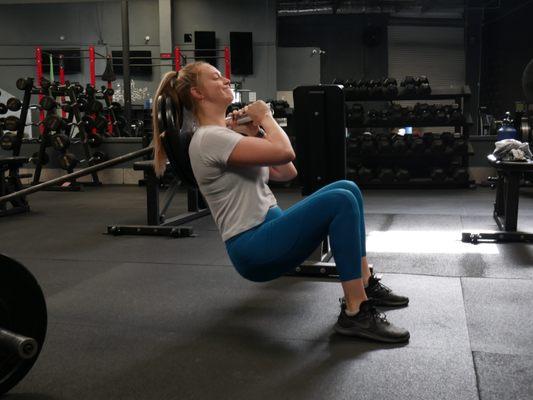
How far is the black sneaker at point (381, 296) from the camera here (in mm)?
1994

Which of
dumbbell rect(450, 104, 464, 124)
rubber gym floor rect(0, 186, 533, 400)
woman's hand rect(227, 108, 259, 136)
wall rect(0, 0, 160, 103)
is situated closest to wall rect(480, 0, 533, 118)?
dumbbell rect(450, 104, 464, 124)

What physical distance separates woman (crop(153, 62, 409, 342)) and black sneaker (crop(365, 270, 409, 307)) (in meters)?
0.30

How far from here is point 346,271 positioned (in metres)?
1.64

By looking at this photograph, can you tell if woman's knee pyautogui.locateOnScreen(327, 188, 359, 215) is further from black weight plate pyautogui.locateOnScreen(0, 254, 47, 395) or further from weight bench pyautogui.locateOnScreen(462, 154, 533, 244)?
weight bench pyautogui.locateOnScreen(462, 154, 533, 244)

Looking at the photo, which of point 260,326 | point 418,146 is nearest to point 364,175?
point 418,146

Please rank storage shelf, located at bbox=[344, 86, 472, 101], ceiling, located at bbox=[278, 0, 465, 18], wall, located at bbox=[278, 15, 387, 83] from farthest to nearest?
wall, located at bbox=[278, 15, 387, 83] < ceiling, located at bbox=[278, 0, 465, 18] < storage shelf, located at bbox=[344, 86, 472, 101]

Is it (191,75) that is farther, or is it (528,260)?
(528,260)

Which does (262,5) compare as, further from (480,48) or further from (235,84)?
(480,48)

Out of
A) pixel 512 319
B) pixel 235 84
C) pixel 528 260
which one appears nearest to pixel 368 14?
pixel 235 84

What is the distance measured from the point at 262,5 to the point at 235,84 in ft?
5.47

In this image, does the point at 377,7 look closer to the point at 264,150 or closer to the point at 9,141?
the point at 9,141

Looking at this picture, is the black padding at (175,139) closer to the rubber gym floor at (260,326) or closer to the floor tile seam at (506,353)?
the rubber gym floor at (260,326)

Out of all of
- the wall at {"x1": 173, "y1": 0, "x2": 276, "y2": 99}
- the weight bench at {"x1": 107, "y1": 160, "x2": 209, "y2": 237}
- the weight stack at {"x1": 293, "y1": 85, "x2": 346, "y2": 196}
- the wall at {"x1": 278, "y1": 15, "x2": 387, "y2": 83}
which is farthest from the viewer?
the wall at {"x1": 278, "y1": 15, "x2": 387, "y2": 83}

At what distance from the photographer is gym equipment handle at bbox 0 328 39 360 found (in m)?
1.22
